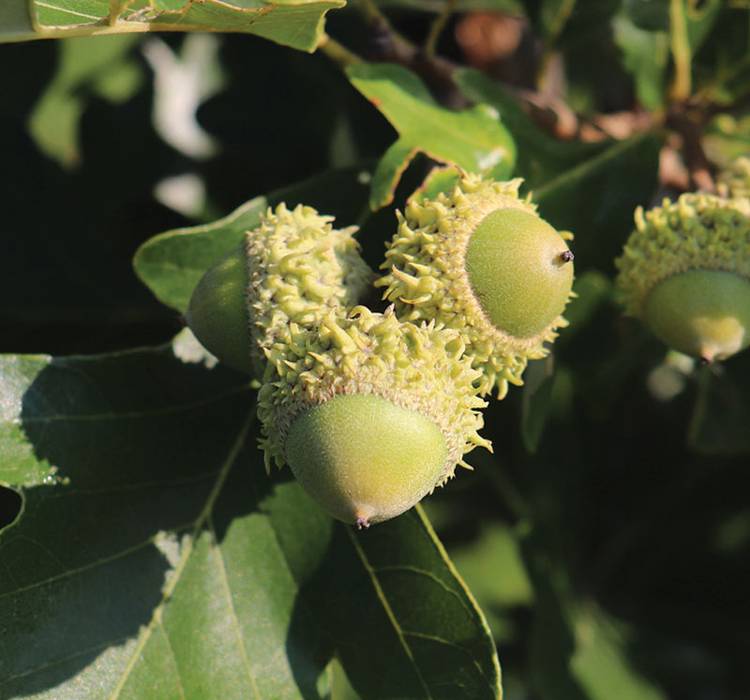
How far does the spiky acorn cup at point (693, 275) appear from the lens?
143cm

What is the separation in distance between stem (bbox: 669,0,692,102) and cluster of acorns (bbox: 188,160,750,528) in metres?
0.57

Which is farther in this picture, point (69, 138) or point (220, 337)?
point (69, 138)

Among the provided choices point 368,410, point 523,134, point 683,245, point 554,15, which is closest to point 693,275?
point 683,245

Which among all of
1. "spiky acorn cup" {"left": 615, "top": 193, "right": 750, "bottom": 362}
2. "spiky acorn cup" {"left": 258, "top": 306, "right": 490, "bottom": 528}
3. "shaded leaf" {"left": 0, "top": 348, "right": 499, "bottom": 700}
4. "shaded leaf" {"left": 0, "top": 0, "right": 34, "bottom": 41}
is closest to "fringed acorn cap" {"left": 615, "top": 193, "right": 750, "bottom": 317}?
"spiky acorn cup" {"left": 615, "top": 193, "right": 750, "bottom": 362}

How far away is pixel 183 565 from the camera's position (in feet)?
5.16

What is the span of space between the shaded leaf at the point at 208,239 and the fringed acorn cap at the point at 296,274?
0.66 ft

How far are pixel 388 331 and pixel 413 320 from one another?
0.10 metres

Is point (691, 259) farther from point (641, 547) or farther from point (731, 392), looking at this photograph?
point (641, 547)

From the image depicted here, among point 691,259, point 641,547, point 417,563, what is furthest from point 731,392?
point 641,547

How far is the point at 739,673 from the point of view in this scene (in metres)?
2.96

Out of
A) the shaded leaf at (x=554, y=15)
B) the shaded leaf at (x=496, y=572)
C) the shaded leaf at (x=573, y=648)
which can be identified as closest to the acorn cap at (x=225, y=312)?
the shaded leaf at (x=554, y=15)

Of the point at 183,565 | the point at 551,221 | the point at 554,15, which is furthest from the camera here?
the point at 554,15

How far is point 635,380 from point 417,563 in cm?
119

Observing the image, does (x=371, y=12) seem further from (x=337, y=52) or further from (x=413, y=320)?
(x=413, y=320)
